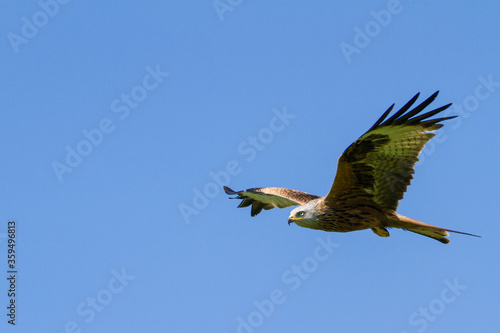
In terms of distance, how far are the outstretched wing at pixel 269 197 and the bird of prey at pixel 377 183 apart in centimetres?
178

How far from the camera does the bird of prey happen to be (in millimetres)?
11609

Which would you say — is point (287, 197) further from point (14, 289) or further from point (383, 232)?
point (14, 289)

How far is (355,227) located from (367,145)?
1.51m

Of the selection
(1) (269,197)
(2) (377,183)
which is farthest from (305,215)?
(1) (269,197)

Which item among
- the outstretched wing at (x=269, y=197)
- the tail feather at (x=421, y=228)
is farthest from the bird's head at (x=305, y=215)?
the outstretched wing at (x=269, y=197)

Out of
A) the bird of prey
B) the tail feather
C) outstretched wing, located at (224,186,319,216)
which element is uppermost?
outstretched wing, located at (224,186,319,216)

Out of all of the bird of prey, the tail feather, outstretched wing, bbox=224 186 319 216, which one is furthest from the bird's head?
outstretched wing, bbox=224 186 319 216

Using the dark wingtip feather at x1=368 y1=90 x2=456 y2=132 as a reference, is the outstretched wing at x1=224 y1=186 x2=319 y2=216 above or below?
above

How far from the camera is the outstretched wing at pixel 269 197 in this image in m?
14.4

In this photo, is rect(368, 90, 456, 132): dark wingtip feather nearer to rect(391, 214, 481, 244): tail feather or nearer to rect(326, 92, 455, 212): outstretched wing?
rect(326, 92, 455, 212): outstretched wing

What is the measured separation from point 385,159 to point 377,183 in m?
0.44

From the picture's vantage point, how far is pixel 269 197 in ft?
49.4

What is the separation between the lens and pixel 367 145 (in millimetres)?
11664

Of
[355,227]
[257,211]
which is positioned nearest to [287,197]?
[257,211]
